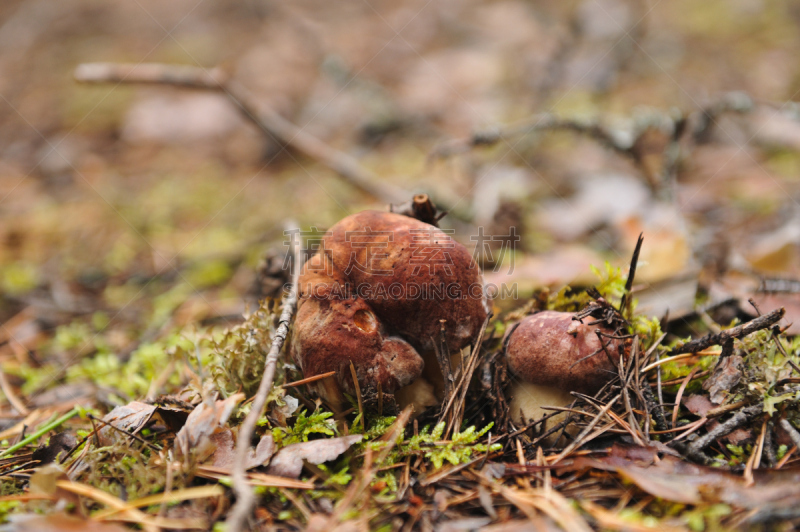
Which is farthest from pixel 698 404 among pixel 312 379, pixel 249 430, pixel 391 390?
pixel 249 430

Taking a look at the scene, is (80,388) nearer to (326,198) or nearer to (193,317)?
(193,317)

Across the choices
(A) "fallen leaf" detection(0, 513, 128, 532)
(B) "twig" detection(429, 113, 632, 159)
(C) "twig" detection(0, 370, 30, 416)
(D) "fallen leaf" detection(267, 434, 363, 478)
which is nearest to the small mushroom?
(D) "fallen leaf" detection(267, 434, 363, 478)

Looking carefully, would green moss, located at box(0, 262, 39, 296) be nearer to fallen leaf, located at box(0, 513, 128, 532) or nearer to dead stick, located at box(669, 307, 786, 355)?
fallen leaf, located at box(0, 513, 128, 532)

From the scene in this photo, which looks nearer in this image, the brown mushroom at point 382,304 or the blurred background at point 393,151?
the brown mushroom at point 382,304

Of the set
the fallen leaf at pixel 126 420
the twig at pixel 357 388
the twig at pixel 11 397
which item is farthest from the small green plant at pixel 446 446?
the twig at pixel 11 397

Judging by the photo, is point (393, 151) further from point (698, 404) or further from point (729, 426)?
point (729, 426)

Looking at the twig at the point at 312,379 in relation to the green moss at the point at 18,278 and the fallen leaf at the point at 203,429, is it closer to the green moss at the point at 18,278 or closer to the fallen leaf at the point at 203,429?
the fallen leaf at the point at 203,429
